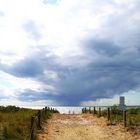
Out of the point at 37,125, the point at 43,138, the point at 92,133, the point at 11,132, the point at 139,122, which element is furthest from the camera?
the point at 139,122

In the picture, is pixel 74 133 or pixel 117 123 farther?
pixel 117 123

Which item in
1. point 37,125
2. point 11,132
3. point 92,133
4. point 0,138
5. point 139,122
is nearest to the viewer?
point 0,138

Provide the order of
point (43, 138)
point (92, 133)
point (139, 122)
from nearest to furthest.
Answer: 1. point (43, 138)
2. point (92, 133)
3. point (139, 122)

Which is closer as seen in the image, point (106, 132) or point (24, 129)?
point (24, 129)

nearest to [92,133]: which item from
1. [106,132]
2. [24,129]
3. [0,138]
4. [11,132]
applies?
[106,132]

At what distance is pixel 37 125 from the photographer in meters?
30.4

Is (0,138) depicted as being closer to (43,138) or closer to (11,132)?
(11,132)

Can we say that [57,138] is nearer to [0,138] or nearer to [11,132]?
[11,132]

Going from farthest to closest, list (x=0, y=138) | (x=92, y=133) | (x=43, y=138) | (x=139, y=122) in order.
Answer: (x=139, y=122)
(x=92, y=133)
(x=43, y=138)
(x=0, y=138)

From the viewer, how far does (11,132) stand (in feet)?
76.7

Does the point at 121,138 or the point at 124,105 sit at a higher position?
the point at 124,105

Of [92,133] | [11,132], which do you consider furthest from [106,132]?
[11,132]

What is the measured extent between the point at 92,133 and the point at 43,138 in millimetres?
4081

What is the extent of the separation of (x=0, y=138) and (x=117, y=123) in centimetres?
1483
